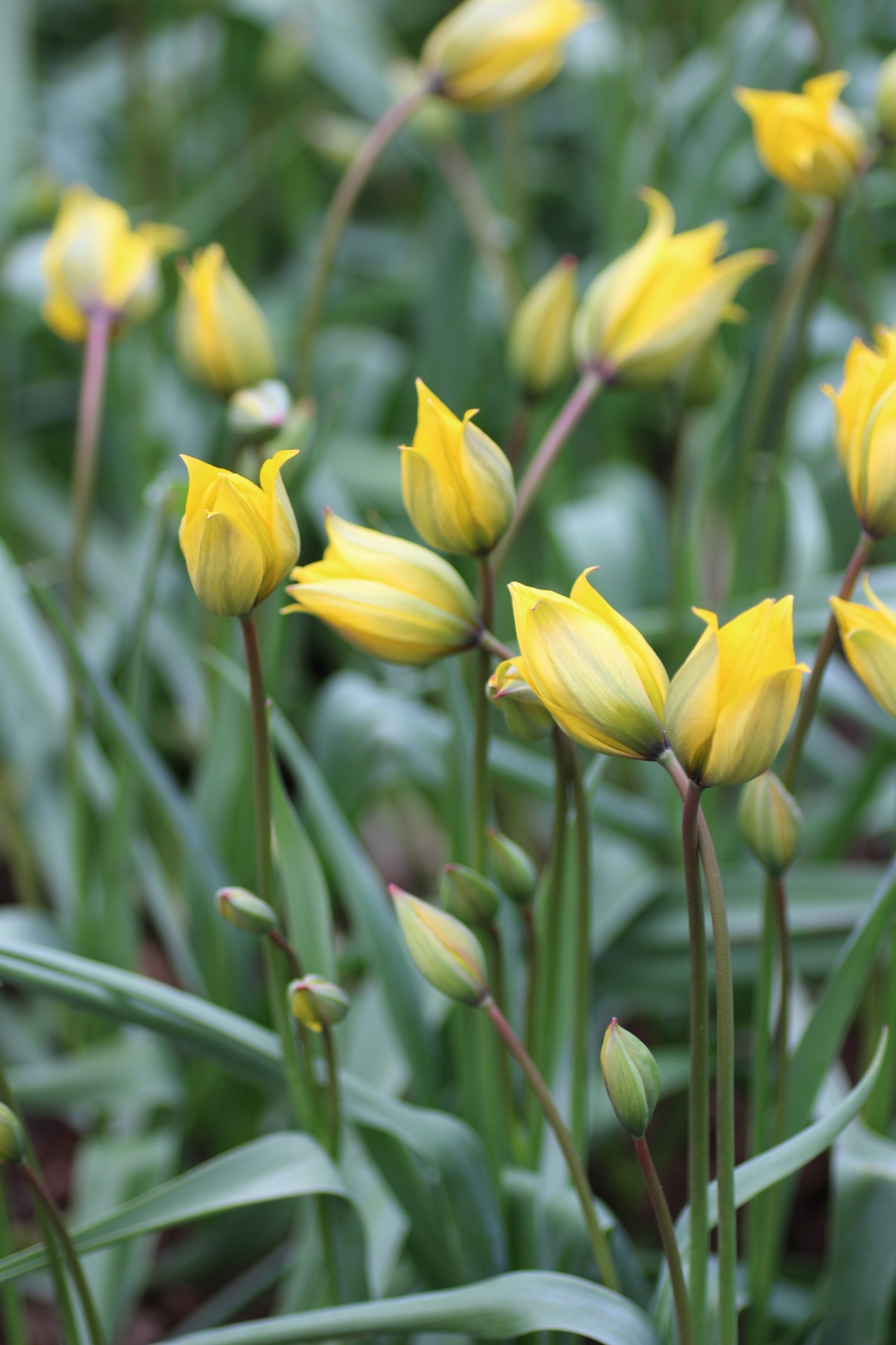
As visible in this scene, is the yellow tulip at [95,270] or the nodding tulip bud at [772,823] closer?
the nodding tulip bud at [772,823]

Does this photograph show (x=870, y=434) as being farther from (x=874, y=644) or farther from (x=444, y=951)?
(x=444, y=951)

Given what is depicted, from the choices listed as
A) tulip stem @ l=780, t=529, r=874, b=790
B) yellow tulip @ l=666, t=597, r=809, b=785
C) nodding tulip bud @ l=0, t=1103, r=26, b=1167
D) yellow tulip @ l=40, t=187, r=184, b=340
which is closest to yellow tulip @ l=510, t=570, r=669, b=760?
yellow tulip @ l=666, t=597, r=809, b=785

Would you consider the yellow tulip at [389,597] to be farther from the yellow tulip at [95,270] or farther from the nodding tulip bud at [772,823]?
the yellow tulip at [95,270]

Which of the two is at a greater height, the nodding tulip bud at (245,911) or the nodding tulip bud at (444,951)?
the nodding tulip bud at (245,911)

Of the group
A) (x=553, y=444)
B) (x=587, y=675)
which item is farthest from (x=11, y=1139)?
(x=553, y=444)

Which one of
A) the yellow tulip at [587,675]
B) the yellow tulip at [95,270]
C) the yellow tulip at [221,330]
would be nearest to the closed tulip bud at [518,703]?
the yellow tulip at [587,675]
